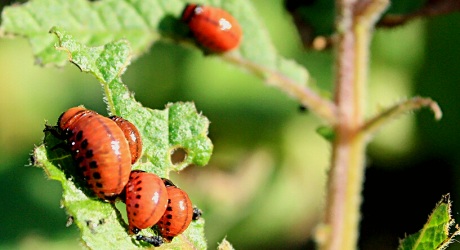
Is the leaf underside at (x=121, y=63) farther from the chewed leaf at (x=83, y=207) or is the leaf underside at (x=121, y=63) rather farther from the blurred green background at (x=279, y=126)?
the blurred green background at (x=279, y=126)

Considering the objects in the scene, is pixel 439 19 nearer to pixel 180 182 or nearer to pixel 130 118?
pixel 180 182

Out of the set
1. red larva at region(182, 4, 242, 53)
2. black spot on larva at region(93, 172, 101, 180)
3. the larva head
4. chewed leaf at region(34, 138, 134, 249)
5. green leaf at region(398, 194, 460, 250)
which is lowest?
chewed leaf at region(34, 138, 134, 249)

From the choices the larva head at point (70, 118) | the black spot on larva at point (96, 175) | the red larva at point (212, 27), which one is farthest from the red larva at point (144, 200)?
the red larva at point (212, 27)

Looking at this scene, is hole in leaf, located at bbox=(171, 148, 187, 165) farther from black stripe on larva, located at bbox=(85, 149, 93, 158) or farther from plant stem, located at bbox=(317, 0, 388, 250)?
plant stem, located at bbox=(317, 0, 388, 250)

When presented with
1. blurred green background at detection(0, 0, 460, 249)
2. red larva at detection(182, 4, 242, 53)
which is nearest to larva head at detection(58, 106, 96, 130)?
red larva at detection(182, 4, 242, 53)

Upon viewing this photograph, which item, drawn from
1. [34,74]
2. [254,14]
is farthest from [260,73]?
[34,74]

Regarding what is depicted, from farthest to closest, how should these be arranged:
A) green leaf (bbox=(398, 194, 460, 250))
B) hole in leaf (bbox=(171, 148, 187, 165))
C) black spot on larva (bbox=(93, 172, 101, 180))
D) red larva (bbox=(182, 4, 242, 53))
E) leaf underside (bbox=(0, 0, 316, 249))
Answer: red larva (bbox=(182, 4, 242, 53)) < hole in leaf (bbox=(171, 148, 187, 165)) < green leaf (bbox=(398, 194, 460, 250)) < leaf underside (bbox=(0, 0, 316, 249)) < black spot on larva (bbox=(93, 172, 101, 180))
